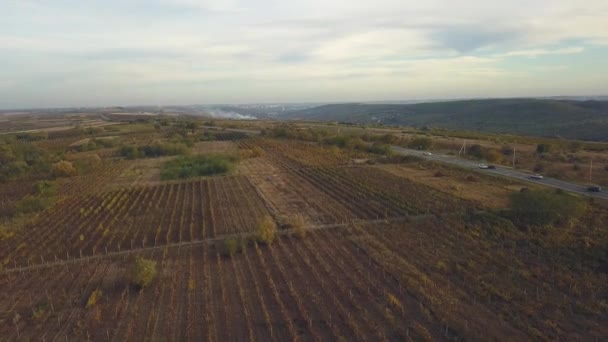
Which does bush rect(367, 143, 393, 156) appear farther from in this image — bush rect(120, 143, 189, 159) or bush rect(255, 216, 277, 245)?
bush rect(255, 216, 277, 245)

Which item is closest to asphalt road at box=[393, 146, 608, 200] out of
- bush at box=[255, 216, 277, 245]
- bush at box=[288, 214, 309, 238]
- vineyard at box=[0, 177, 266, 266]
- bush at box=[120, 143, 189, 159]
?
bush at box=[288, 214, 309, 238]

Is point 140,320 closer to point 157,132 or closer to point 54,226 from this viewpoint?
point 54,226

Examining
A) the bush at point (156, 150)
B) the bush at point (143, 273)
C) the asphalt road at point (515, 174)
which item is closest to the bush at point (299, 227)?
the bush at point (143, 273)

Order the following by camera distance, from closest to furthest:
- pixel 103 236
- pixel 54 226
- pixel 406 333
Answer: pixel 406 333 < pixel 103 236 < pixel 54 226

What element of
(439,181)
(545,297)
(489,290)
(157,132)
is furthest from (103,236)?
(157,132)

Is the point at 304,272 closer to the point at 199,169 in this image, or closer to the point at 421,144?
the point at 199,169

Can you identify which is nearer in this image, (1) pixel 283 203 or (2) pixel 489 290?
(2) pixel 489 290

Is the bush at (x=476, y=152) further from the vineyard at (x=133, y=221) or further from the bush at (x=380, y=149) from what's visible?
the vineyard at (x=133, y=221)
